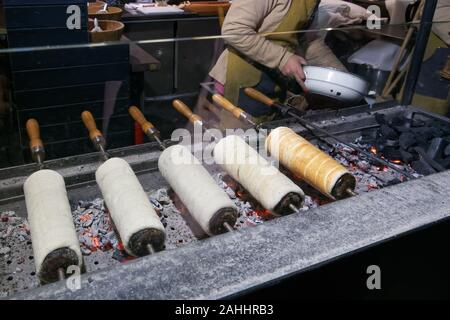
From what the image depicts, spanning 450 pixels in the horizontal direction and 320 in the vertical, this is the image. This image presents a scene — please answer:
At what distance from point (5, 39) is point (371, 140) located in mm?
2304

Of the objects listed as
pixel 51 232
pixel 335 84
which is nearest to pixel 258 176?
pixel 51 232

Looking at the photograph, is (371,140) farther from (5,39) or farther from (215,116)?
(5,39)

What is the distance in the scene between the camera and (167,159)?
1572 millimetres

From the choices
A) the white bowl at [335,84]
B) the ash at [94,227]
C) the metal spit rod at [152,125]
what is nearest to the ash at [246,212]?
the metal spit rod at [152,125]

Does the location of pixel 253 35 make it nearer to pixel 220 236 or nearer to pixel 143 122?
pixel 143 122

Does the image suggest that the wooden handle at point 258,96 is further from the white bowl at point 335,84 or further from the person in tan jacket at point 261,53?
the white bowl at point 335,84

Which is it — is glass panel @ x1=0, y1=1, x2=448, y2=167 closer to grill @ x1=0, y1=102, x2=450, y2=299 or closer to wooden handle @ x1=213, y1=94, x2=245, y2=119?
wooden handle @ x1=213, y1=94, x2=245, y2=119

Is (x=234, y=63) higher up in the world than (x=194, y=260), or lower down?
higher up

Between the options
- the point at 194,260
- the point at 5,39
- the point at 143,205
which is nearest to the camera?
the point at 194,260

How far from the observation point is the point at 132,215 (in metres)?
1.26

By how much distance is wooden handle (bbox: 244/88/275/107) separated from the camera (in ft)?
7.29

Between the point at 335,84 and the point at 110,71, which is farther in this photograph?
the point at 110,71

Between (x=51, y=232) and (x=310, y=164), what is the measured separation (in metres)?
0.95

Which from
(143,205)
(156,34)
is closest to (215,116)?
(143,205)
